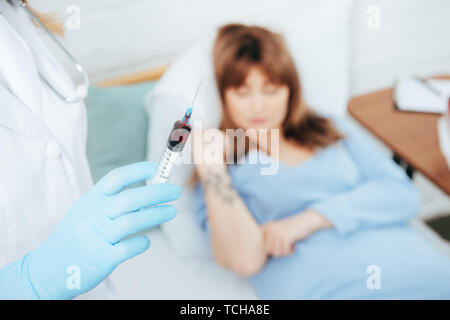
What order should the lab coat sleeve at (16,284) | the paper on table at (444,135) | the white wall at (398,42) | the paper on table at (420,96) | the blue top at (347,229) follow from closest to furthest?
the lab coat sleeve at (16,284)
the blue top at (347,229)
the paper on table at (444,135)
the paper on table at (420,96)
the white wall at (398,42)

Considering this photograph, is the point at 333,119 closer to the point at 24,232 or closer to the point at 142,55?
the point at 142,55

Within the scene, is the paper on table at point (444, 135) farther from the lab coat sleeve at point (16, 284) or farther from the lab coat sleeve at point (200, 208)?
the lab coat sleeve at point (16, 284)

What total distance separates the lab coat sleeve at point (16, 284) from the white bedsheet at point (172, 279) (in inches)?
15.2

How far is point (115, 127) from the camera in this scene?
936mm

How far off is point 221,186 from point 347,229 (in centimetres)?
36

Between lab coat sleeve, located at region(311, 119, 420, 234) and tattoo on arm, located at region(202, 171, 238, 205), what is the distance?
23cm

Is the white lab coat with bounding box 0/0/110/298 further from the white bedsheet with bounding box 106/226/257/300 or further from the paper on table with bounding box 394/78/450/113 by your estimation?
the paper on table with bounding box 394/78/450/113

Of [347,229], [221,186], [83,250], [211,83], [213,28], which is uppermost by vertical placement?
[213,28]

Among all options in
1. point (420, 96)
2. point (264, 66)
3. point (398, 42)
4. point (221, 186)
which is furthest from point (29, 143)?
point (398, 42)

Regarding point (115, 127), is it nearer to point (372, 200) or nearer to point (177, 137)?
point (177, 137)

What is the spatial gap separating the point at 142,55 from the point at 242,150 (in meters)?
0.43

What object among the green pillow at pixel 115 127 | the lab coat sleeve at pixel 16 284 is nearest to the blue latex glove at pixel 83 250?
the lab coat sleeve at pixel 16 284

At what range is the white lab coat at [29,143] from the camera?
0.56 metres
